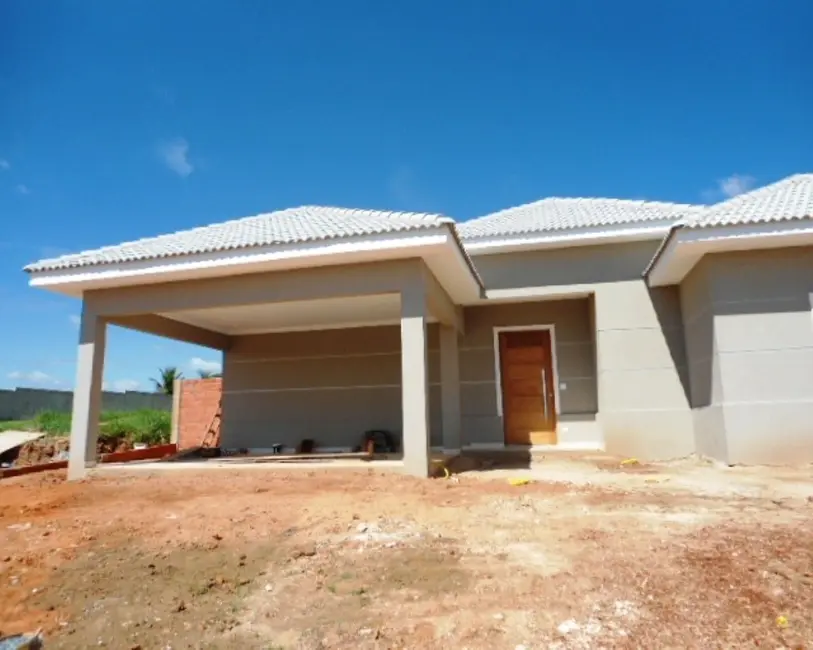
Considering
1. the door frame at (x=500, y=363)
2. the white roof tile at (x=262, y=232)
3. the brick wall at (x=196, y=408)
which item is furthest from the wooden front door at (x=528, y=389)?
the brick wall at (x=196, y=408)

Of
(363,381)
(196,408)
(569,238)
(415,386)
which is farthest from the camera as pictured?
(196,408)

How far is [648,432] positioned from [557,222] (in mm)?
4255

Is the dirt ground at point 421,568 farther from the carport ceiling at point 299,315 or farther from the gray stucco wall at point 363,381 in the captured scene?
the gray stucco wall at point 363,381

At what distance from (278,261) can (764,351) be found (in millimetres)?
6998

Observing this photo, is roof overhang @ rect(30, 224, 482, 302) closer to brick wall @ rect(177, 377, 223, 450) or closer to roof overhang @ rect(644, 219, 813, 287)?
roof overhang @ rect(644, 219, 813, 287)

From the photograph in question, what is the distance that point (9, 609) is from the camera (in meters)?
3.60

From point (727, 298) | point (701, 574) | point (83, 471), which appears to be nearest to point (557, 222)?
point (727, 298)

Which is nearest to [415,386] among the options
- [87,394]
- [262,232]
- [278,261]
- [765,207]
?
[278,261]

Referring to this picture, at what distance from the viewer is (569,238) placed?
10609 mm

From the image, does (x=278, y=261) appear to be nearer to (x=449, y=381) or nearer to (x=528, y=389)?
(x=449, y=381)

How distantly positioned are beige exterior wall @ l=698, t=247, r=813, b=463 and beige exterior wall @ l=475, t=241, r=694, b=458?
1.79 metres

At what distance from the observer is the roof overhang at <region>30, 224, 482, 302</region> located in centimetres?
773

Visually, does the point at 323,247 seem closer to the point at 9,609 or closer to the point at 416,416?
the point at 416,416

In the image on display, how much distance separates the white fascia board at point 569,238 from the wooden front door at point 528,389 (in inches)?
75.8
